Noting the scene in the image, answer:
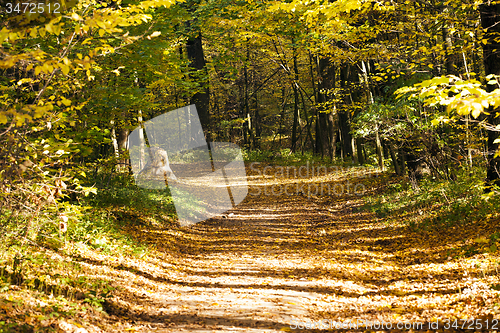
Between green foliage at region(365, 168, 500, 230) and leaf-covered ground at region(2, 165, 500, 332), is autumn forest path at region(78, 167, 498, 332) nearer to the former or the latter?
leaf-covered ground at region(2, 165, 500, 332)

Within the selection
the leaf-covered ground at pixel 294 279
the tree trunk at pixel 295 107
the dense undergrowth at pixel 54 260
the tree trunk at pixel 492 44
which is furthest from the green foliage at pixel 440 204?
the tree trunk at pixel 295 107

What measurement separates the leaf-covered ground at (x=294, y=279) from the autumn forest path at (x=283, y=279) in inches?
0.7

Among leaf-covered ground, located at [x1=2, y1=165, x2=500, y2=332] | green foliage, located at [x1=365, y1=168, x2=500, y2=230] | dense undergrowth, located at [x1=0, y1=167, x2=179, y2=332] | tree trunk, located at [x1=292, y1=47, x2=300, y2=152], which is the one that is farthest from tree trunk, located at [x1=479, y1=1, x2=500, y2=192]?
tree trunk, located at [x1=292, y1=47, x2=300, y2=152]

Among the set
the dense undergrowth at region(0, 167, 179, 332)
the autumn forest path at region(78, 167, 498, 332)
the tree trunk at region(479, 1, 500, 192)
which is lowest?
the autumn forest path at region(78, 167, 498, 332)

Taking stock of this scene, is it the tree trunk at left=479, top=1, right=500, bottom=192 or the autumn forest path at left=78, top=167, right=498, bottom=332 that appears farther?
the tree trunk at left=479, top=1, right=500, bottom=192

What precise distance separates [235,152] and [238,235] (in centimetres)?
1494

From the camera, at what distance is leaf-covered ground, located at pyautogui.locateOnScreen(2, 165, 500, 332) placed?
14.2 ft

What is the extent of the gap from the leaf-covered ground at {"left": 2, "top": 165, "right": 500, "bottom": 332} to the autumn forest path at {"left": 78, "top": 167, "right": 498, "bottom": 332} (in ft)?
0.06

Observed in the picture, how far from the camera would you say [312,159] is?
2192 centimetres

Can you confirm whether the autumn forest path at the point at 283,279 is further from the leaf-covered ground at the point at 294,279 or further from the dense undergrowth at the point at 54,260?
the dense undergrowth at the point at 54,260

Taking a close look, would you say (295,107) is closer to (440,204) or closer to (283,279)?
(440,204)

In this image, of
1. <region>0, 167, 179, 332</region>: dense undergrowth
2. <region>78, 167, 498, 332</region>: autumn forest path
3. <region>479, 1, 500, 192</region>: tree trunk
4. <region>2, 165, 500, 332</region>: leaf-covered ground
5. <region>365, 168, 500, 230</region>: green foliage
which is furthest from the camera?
<region>365, 168, 500, 230</region>: green foliage

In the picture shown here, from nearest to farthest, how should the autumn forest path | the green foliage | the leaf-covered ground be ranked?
1. the leaf-covered ground
2. the autumn forest path
3. the green foliage

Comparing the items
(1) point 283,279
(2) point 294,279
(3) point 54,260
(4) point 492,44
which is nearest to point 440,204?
(4) point 492,44
